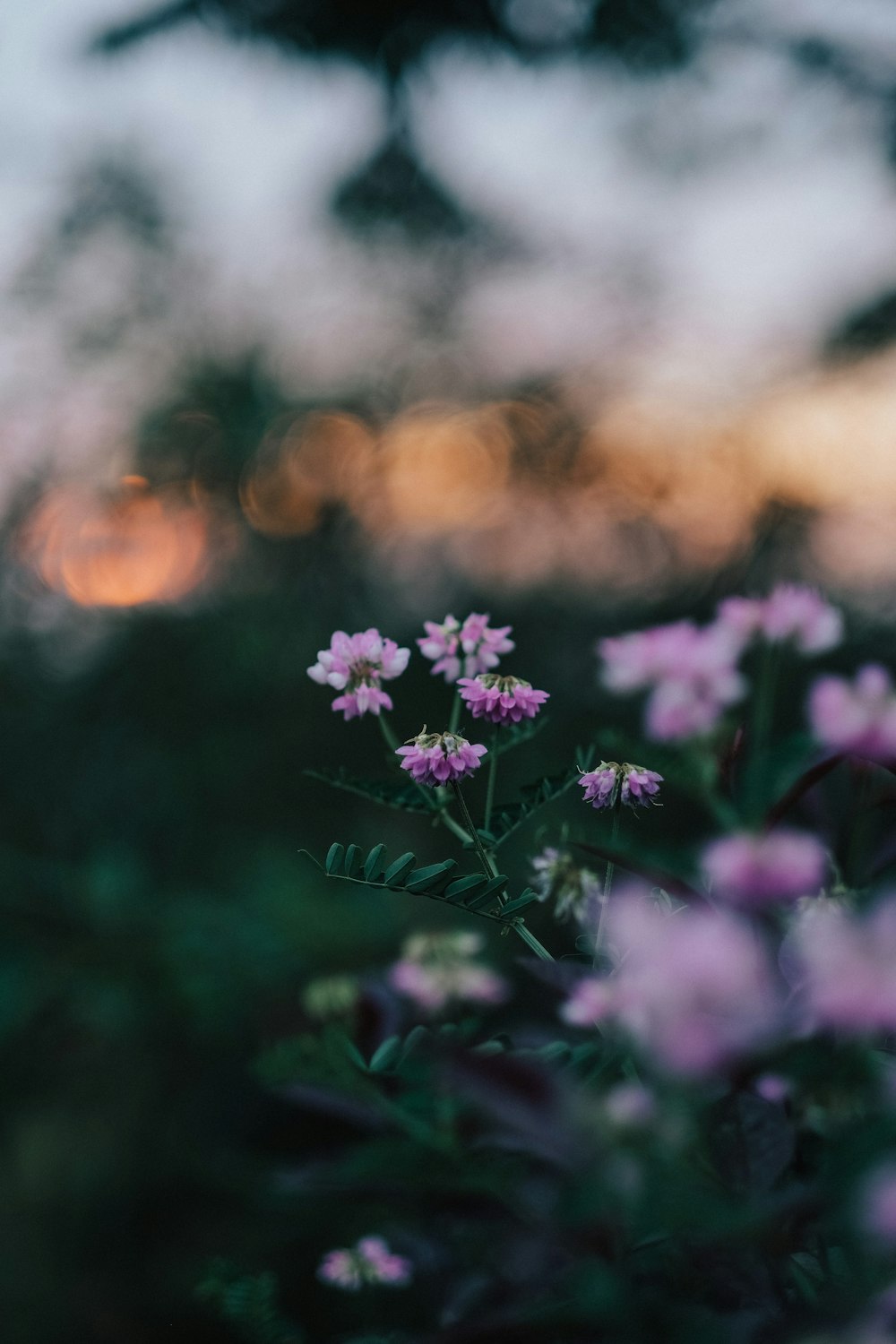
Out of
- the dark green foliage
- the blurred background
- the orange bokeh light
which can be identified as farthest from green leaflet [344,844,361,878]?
the orange bokeh light

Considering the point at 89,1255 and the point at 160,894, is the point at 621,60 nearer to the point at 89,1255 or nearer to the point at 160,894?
the point at 160,894

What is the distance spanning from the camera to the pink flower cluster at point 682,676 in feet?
1.11

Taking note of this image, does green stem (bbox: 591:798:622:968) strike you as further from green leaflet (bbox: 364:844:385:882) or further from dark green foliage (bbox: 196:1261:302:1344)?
dark green foliage (bbox: 196:1261:302:1344)

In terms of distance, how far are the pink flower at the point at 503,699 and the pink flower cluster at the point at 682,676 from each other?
0.20 m

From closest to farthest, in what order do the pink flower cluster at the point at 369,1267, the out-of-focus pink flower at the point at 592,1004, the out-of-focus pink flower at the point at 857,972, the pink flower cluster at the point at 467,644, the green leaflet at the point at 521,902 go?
the out-of-focus pink flower at the point at 857,972 < the out-of-focus pink flower at the point at 592,1004 < the green leaflet at the point at 521,902 < the pink flower cluster at the point at 467,644 < the pink flower cluster at the point at 369,1267

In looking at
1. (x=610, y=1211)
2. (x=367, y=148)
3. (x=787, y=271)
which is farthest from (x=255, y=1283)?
(x=367, y=148)

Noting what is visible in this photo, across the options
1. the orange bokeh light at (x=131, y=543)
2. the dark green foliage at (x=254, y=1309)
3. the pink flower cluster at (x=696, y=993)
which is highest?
the pink flower cluster at (x=696, y=993)

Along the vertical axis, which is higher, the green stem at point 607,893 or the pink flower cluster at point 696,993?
the pink flower cluster at point 696,993

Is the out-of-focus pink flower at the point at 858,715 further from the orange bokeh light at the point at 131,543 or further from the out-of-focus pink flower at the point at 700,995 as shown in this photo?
the orange bokeh light at the point at 131,543

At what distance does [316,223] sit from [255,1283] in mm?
1752

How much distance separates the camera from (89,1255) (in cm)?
171

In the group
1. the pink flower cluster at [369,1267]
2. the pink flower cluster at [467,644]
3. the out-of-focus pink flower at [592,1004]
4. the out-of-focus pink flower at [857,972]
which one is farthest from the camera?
the pink flower cluster at [369,1267]

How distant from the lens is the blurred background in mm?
1667

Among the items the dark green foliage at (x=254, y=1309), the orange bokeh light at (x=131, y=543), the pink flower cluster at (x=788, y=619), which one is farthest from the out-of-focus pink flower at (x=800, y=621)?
the orange bokeh light at (x=131, y=543)
